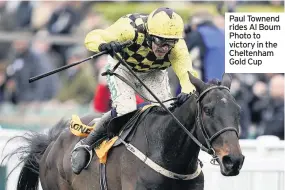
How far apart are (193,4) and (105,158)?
8764mm

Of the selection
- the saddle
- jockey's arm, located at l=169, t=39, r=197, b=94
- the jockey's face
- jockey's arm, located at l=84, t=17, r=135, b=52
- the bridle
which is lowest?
the saddle

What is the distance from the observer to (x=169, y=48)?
298 inches

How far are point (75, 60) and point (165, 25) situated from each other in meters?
8.06

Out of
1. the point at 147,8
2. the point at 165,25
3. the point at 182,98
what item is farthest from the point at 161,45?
the point at 147,8

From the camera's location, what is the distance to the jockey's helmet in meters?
7.42

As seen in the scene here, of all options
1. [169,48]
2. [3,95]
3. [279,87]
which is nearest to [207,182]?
[169,48]

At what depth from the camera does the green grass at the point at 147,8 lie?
16.1 m

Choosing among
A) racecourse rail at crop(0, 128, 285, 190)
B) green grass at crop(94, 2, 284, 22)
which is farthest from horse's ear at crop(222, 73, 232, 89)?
green grass at crop(94, 2, 284, 22)

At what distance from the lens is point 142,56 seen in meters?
7.87

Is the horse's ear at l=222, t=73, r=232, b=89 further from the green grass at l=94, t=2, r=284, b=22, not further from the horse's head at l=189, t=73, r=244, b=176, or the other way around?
the green grass at l=94, t=2, r=284, b=22

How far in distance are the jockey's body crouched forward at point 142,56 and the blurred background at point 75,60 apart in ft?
11.8

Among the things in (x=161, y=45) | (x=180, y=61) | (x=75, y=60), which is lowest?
(x=75, y=60)

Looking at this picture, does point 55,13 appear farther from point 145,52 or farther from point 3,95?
point 145,52

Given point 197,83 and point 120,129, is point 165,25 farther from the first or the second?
point 120,129
